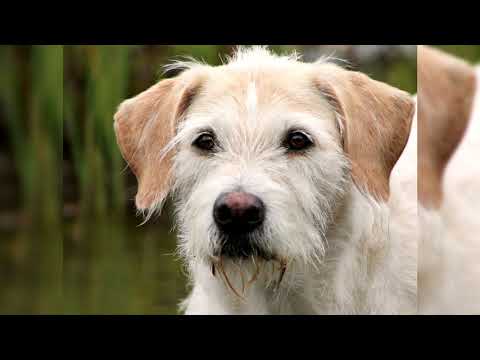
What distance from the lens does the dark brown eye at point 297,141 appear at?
288 centimetres

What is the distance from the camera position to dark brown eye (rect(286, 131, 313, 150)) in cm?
288

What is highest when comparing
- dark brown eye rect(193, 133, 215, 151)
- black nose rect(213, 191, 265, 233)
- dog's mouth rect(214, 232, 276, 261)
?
dark brown eye rect(193, 133, 215, 151)

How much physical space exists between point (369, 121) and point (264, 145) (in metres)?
0.41

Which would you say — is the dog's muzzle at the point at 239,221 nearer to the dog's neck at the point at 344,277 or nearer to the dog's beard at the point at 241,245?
the dog's beard at the point at 241,245

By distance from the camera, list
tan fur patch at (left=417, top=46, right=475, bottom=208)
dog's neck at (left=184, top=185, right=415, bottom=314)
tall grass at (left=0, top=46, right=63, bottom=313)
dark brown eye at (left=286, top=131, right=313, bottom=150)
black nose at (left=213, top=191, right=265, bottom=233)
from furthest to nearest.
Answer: tan fur patch at (left=417, top=46, right=475, bottom=208) → tall grass at (left=0, top=46, right=63, bottom=313) → dog's neck at (left=184, top=185, right=415, bottom=314) → dark brown eye at (left=286, top=131, right=313, bottom=150) → black nose at (left=213, top=191, right=265, bottom=233)

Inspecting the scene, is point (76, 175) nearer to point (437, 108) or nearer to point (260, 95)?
point (260, 95)

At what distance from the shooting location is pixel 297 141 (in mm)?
2877

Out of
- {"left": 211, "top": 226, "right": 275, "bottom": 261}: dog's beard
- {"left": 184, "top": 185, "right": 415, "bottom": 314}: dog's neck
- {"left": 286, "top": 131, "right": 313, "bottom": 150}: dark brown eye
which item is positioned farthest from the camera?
{"left": 184, "top": 185, "right": 415, "bottom": 314}: dog's neck

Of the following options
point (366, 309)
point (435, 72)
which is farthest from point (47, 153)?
point (435, 72)

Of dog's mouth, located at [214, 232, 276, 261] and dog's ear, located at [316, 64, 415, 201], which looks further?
dog's ear, located at [316, 64, 415, 201]

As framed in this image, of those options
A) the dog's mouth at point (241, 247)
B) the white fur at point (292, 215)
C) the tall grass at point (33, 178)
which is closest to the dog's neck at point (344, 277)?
the white fur at point (292, 215)

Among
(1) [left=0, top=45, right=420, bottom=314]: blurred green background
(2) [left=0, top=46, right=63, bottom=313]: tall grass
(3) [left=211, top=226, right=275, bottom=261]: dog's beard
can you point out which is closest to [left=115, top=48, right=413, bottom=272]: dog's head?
(3) [left=211, top=226, right=275, bottom=261]: dog's beard

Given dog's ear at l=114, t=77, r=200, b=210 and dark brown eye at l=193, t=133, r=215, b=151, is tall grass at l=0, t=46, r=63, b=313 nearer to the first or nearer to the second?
dog's ear at l=114, t=77, r=200, b=210
